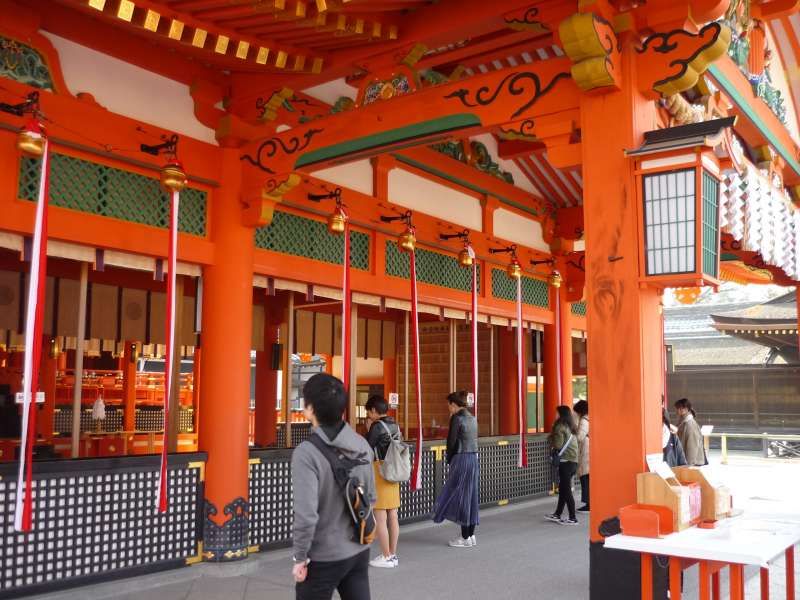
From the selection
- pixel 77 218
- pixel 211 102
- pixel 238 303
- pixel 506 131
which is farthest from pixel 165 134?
pixel 506 131

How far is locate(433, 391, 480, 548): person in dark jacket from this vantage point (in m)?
7.16

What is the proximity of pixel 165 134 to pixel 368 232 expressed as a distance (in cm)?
253

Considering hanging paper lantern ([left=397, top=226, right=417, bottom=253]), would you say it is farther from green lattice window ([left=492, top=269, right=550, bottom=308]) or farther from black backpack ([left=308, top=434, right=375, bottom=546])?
black backpack ([left=308, top=434, right=375, bottom=546])

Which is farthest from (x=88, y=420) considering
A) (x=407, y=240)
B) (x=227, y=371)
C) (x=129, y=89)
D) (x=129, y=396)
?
(x=129, y=89)

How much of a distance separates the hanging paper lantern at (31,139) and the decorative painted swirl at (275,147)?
74.5 inches

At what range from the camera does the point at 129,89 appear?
592cm

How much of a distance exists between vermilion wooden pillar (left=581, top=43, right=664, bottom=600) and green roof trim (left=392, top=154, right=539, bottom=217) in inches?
160

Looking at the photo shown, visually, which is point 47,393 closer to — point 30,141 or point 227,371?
point 227,371

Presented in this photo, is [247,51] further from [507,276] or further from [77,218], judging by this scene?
[507,276]

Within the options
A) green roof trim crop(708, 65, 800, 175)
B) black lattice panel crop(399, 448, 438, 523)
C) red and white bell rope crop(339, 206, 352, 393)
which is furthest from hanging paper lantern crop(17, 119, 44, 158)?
black lattice panel crop(399, 448, 438, 523)

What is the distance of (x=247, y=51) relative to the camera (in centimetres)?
544

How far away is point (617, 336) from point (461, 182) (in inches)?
205

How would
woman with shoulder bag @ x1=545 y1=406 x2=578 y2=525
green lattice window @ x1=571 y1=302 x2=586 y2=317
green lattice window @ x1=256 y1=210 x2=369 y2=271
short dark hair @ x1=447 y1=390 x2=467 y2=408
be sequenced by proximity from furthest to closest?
1. green lattice window @ x1=571 y1=302 x2=586 y2=317
2. woman with shoulder bag @ x1=545 y1=406 x2=578 y2=525
3. short dark hair @ x1=447 y1=390 x2=467 y2=408
4. green lattice window @ x1=256 y1=210 x2=369 y2=271

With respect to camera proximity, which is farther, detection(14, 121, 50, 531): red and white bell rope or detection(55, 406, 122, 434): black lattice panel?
detection(55, 406, 122, 434): black lattice panel
